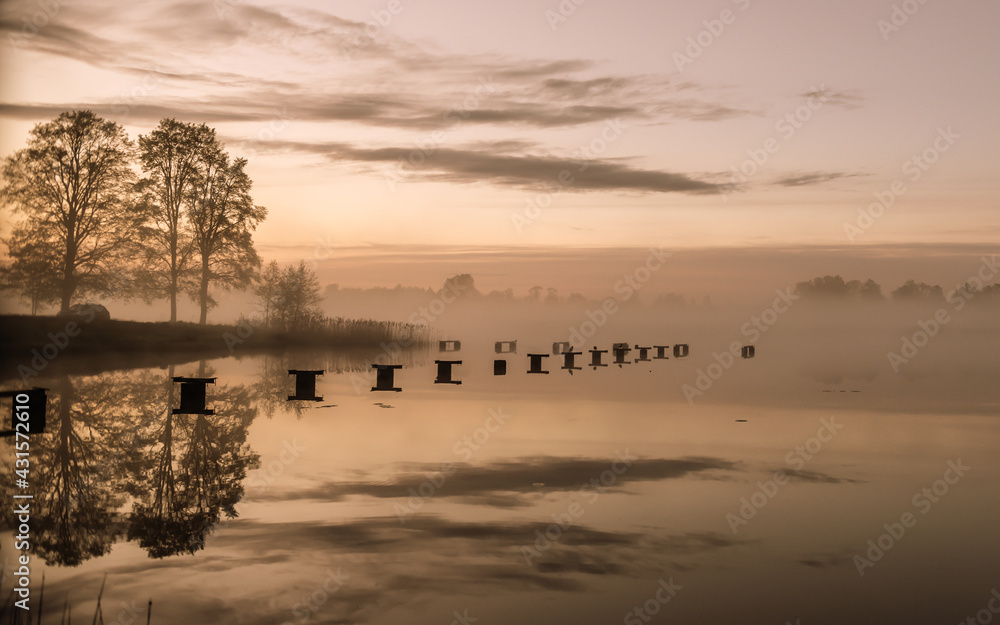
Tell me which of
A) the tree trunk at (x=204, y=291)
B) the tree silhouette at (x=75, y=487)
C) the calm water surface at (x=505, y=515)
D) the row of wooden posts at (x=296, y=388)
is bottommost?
the calm water surface at (x=505, y=515)

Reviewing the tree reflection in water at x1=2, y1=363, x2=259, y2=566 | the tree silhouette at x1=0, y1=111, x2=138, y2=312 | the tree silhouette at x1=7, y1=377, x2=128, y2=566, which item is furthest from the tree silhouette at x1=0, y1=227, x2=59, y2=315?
the tree silhouette at x1=7, y1=377, x2=128, y2=566

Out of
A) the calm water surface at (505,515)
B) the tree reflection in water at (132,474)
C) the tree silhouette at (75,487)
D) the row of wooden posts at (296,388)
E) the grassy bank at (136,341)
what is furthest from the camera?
the grassy bank at (136,341)

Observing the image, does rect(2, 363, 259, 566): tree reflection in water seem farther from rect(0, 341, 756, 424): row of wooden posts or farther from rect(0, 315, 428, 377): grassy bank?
rect(0, 315, 428, 377): grassy bank

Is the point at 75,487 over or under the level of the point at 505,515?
over

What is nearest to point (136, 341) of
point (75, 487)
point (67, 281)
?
point (67, 281)

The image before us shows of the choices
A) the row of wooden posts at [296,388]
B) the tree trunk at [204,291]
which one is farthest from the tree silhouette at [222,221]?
the row of wooden posts at [296,388]

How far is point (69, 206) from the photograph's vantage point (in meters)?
55.2

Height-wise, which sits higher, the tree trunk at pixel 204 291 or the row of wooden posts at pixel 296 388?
the tree trunk at pixel 204 291

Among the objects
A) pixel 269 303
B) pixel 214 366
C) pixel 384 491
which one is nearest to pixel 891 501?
pixel 384 491

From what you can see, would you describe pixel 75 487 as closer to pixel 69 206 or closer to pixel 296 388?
pixel 296 388

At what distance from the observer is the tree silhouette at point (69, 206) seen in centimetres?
5366

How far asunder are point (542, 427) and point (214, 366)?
2389 centimetres

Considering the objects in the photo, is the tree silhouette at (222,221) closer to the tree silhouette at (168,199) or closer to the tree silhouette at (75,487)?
the tree silhouette at (168,199)

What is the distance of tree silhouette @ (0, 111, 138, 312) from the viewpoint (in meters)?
53.7
